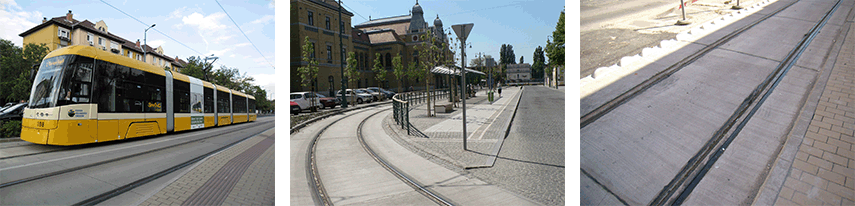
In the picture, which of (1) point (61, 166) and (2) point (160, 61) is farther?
(2) point (160, 61)

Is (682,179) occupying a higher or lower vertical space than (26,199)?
lower

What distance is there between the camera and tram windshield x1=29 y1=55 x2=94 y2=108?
4.99 feet

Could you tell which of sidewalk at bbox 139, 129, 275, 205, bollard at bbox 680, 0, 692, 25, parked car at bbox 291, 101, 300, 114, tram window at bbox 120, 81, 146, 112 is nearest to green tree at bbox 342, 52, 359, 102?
parked car at bbox 291, 101, 300, 114

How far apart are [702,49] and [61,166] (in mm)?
7232

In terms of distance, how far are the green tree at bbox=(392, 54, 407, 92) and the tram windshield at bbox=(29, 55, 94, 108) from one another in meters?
3.28

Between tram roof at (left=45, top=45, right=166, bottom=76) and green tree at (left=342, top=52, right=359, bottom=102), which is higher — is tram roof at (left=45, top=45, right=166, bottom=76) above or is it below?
below

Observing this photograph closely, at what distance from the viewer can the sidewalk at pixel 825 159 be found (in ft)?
7.64

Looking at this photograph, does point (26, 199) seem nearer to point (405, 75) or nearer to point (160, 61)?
point (160, 61)

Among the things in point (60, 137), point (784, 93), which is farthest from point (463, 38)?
point (784, 93)

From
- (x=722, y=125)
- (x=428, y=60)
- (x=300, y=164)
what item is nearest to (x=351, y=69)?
(x=428, y=60)

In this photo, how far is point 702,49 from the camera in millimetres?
4832

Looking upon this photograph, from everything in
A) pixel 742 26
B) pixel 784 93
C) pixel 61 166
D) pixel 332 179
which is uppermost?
pixel 742 26

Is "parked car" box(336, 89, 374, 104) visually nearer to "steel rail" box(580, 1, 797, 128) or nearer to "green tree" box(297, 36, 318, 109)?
"green tree" box(297, 36, 318, 109)

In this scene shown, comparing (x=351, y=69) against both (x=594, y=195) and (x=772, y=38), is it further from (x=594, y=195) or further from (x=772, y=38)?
(x=772, y=38)
